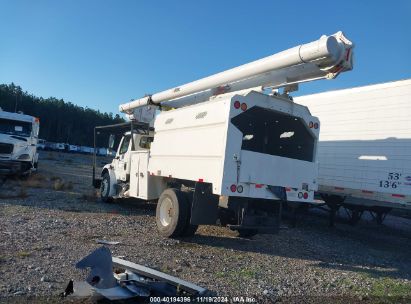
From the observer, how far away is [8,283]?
17.1ft

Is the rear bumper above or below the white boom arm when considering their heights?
below

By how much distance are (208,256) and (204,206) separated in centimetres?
101

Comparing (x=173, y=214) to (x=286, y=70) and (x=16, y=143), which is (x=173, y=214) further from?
(x=16, y=143)

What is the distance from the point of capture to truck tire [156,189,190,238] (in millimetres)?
8648

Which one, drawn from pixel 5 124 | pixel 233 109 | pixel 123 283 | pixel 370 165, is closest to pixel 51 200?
pixel 5 124

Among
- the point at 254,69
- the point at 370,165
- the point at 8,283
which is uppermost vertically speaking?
the point at 254,69

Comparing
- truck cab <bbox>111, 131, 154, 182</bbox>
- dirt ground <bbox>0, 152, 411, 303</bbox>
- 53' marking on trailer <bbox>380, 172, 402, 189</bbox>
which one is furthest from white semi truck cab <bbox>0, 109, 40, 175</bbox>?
53' marking on trailer <bbox>380, 172, 402, 189</bbox>

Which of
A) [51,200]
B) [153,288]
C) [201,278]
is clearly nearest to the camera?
[153,288]

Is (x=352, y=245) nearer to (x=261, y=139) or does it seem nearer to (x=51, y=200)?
(x=261, y=139)

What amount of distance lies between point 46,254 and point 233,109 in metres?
4.08

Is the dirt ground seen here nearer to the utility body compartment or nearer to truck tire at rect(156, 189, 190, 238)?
truck tire at rect(156, 189, 190, 238)

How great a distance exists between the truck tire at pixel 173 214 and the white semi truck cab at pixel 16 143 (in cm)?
1120

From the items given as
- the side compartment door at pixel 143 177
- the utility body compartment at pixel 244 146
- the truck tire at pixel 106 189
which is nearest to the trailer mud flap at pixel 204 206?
the utility body compartment at pixel 244 146

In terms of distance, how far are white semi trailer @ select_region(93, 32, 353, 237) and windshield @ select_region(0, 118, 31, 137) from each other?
10.7 meters
